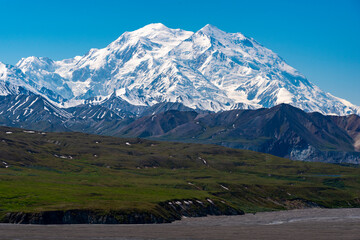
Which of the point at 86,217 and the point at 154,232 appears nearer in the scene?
the point at 154,232

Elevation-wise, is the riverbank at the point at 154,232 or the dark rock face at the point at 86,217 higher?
the dark rock face at the point at 86,217

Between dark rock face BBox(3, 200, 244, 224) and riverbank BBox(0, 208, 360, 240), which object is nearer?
riverbank BBox(0, 208, 360, 240)

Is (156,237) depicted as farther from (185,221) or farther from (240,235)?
(185,221)

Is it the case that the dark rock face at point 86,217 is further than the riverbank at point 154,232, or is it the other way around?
the dark rock face at point 86,217

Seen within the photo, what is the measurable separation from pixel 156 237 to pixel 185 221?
58.9 m

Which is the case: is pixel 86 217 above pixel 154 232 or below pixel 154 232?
above

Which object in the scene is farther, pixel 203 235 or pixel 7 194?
pixel 7 194

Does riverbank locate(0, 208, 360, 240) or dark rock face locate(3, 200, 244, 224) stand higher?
dark rock face locate(3, 200, 244, 224)

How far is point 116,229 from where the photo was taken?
483 ft

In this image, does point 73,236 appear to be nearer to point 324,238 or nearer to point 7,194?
point 324,238

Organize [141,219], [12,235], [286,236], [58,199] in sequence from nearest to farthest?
[12,235]
[286,236]
[141,219]
[58,199]

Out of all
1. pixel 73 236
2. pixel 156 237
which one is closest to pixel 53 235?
pixel 73 236

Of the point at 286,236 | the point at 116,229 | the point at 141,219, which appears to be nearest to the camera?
the point at 286,236

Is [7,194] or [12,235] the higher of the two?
[7,194]
